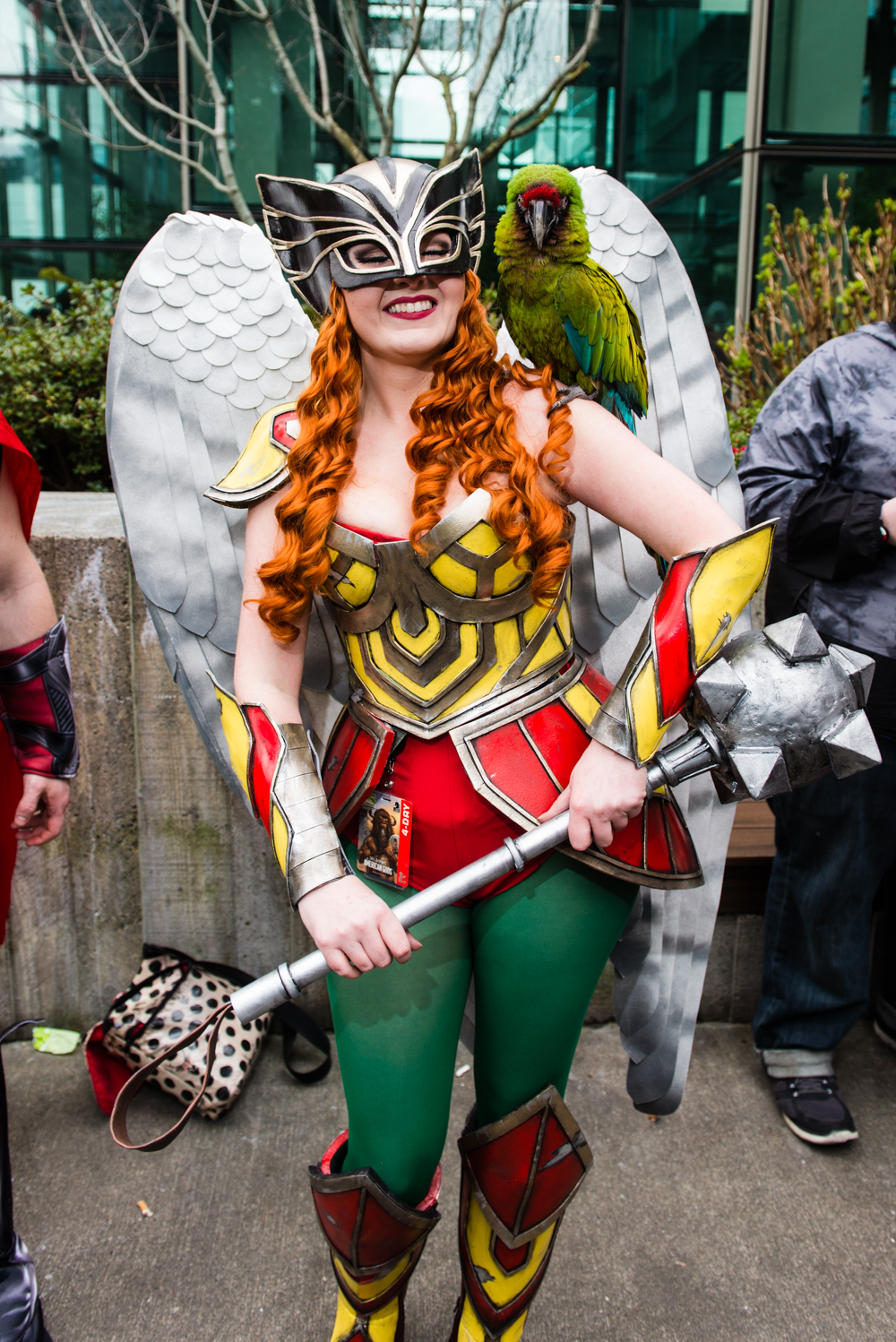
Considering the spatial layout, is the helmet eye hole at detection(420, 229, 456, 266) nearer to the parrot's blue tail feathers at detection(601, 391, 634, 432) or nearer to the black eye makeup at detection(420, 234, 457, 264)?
the black eye makeup at detection(420, 234, 457, 264)

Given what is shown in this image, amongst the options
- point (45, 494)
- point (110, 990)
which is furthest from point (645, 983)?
point (45, 494)

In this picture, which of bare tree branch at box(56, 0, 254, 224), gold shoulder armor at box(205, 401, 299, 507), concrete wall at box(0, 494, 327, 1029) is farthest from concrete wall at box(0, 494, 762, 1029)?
bare tree branch at box(56, 0, 254, 224)

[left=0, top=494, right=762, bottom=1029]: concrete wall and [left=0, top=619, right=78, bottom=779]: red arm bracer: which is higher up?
[left=0, top=619, right=78, bottom=779]: red arm bracer

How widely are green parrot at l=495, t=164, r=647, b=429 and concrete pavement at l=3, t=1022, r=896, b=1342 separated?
1.67 meters

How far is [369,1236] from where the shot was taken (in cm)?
135

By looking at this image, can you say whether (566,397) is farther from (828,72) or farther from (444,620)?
(828,72)

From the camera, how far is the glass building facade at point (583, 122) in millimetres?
6324

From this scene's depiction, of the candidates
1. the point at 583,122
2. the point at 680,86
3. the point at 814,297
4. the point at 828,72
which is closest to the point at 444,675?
the point at 814,297

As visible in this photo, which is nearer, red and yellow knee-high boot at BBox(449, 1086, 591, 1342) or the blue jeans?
red and yellow knee-high boot at BBox(449, 1086, 591, 1342)

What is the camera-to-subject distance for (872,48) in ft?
20.4

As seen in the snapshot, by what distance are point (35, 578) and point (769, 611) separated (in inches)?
62.2

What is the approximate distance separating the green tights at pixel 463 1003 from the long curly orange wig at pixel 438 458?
0.44m

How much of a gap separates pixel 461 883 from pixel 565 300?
968 mm

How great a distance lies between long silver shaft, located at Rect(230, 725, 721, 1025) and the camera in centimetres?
114
